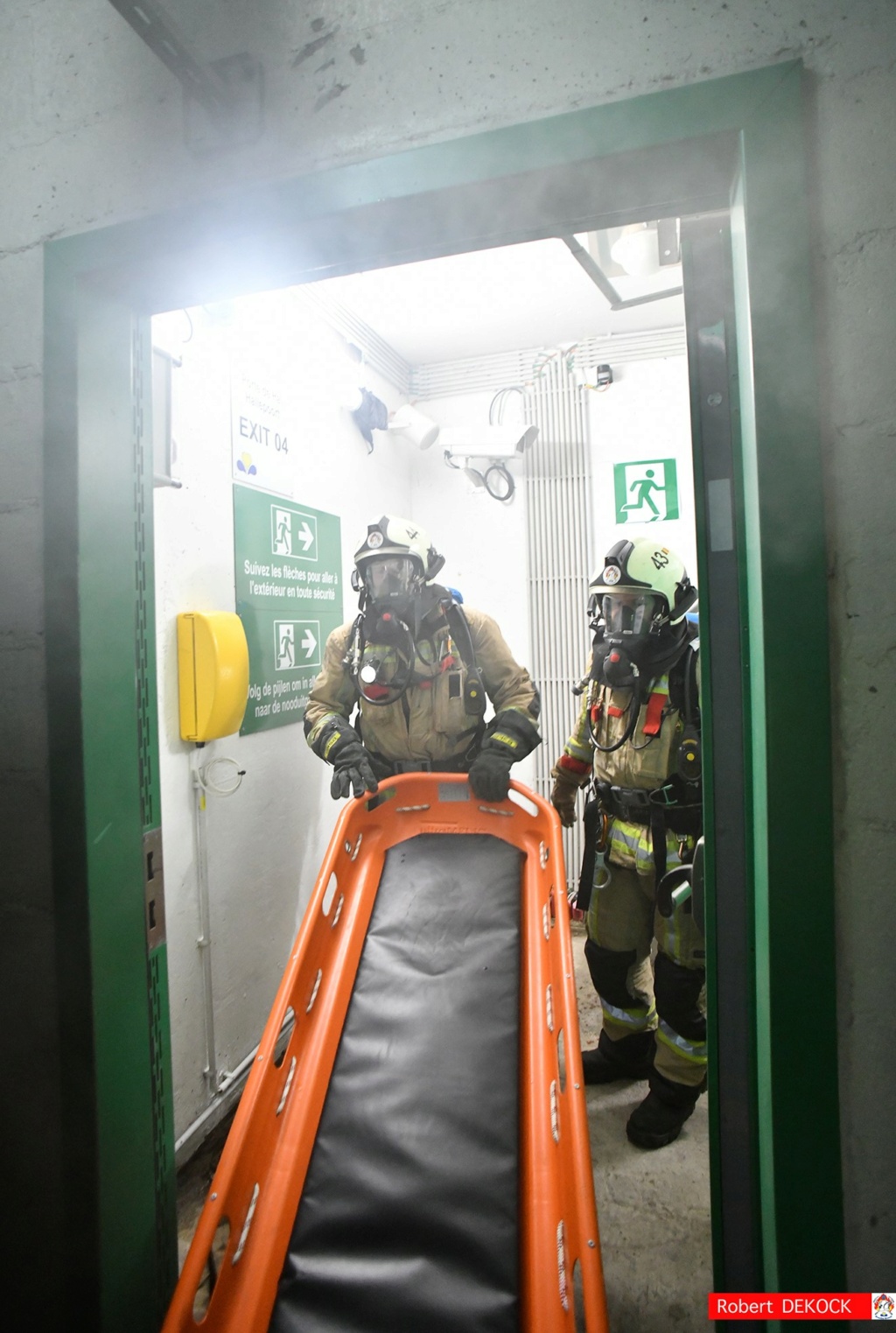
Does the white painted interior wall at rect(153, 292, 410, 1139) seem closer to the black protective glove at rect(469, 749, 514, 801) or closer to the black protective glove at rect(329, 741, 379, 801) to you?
the black protective glove at rect(329, 741, 379, 801)

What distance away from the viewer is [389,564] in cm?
249

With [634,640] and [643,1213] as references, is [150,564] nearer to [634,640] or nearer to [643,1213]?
[634,640]

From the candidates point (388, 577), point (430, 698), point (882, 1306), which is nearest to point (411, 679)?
point (430, 698)

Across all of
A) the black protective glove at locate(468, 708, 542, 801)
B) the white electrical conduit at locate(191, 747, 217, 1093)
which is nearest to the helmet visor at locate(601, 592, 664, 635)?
the black protective glove at locate(468, 708, 542, 801)

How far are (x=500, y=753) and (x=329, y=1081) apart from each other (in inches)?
43.9

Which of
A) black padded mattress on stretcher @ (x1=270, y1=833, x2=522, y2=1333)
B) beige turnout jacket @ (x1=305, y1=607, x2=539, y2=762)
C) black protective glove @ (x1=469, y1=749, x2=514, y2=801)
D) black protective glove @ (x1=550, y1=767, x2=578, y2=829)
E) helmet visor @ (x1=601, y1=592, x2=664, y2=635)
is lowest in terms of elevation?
black padded mattress on stretcher @ (x1=270, y1=833, x2=522, y2=1333)

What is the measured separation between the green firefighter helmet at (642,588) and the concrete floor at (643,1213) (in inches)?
69.6

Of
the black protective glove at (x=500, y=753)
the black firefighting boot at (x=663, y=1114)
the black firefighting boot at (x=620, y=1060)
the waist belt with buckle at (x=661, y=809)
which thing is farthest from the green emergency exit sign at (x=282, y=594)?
the black firefighting boot at (x=663, y=1114)

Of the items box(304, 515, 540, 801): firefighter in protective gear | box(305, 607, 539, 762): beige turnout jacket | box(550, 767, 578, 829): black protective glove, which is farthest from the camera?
box(550, 767, 578, 829): black protective glove

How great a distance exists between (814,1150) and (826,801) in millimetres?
397

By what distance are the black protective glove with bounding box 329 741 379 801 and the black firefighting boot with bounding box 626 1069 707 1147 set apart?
1.41 meters

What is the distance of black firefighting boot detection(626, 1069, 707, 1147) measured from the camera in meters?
2.18

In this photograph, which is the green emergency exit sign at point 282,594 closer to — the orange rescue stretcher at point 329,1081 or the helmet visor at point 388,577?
the helmet visor at point 388,577

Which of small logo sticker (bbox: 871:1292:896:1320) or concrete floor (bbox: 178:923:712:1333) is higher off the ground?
small logo sticker (bbox: 871:1292:896:1320)
